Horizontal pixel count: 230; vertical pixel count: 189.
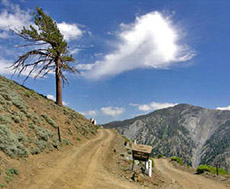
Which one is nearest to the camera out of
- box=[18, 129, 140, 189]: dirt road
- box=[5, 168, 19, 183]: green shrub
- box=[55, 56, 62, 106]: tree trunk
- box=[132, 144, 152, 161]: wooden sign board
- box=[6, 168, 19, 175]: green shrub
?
box=[5, 168, 19, 183]: green shrub

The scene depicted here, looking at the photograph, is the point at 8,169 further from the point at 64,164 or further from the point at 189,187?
the point at 189,187

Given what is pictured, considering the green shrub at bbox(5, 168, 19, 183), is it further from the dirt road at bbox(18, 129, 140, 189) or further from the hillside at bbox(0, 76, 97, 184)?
the dirt road at bbox(18, 129, 140, 189)

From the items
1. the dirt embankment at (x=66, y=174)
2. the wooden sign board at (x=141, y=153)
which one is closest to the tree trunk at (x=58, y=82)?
the dirt embankment at (x=66, y=174)

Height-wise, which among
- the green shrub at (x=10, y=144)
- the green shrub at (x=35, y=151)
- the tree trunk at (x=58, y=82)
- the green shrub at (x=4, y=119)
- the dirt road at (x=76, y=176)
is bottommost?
the dirt road at (x=76, y=176)

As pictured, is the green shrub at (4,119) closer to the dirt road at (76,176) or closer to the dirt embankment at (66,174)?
the dirt embankment at (66,174)

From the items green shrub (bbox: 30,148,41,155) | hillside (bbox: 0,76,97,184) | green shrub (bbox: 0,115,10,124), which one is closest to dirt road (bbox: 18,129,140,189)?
green shrub (bbox: 30,148,41,155)

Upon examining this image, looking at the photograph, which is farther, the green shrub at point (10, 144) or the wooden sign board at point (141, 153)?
the wooden sign board at point (141, 153)

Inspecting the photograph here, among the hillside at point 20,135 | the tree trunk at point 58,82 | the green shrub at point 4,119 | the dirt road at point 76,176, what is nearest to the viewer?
the dirt road at point 76,176


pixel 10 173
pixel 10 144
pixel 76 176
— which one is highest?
pixel 10 144

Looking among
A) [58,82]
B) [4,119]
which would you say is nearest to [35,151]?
[4,119]

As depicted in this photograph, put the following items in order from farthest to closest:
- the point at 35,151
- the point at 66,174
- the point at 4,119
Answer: the point at 4,119, the point at 35,151, the point at 66,174

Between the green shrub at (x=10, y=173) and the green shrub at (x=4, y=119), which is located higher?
the green shrub at (x=4, y=119)

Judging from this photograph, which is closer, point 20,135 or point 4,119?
point 20,135

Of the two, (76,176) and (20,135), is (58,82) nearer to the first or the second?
(20,135)
